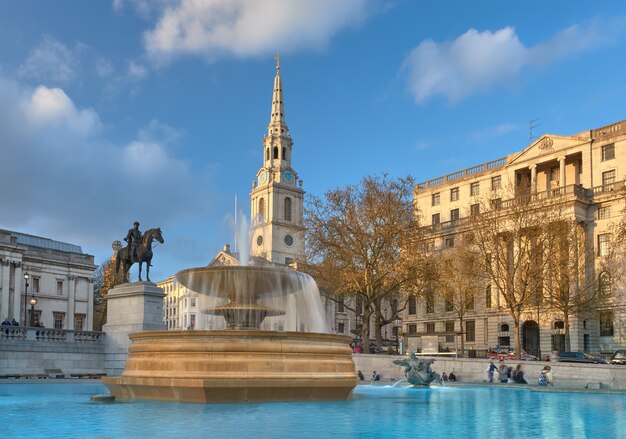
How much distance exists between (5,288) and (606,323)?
57678mm

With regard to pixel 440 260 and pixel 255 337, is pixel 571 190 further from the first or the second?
pixel 255 337

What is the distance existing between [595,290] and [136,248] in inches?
1532

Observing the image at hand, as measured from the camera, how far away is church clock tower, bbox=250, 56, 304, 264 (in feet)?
397

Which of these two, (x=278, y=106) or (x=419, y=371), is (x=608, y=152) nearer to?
(x=419, y=371)

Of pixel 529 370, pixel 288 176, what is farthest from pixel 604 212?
pixel 288 176

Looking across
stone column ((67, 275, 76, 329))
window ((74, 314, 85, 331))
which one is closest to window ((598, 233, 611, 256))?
stone column ((67, 275, 76, 329))

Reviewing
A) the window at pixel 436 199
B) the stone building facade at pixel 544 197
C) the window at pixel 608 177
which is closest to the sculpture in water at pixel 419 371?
the stone building facade at pixel 544 197

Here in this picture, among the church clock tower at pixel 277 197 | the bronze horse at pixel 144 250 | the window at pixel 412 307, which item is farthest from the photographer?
the church clock tower at pixel 277 197

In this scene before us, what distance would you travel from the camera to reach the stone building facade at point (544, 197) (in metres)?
57.7

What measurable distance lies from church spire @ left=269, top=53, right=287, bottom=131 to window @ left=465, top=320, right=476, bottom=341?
68667mm

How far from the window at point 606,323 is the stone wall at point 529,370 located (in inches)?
1084

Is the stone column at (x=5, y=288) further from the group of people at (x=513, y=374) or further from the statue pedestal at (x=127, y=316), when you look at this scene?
the group of people at (x=513, y=374)

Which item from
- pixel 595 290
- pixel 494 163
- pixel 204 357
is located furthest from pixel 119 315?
pixel 494 163

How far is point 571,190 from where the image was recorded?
5850 cm
